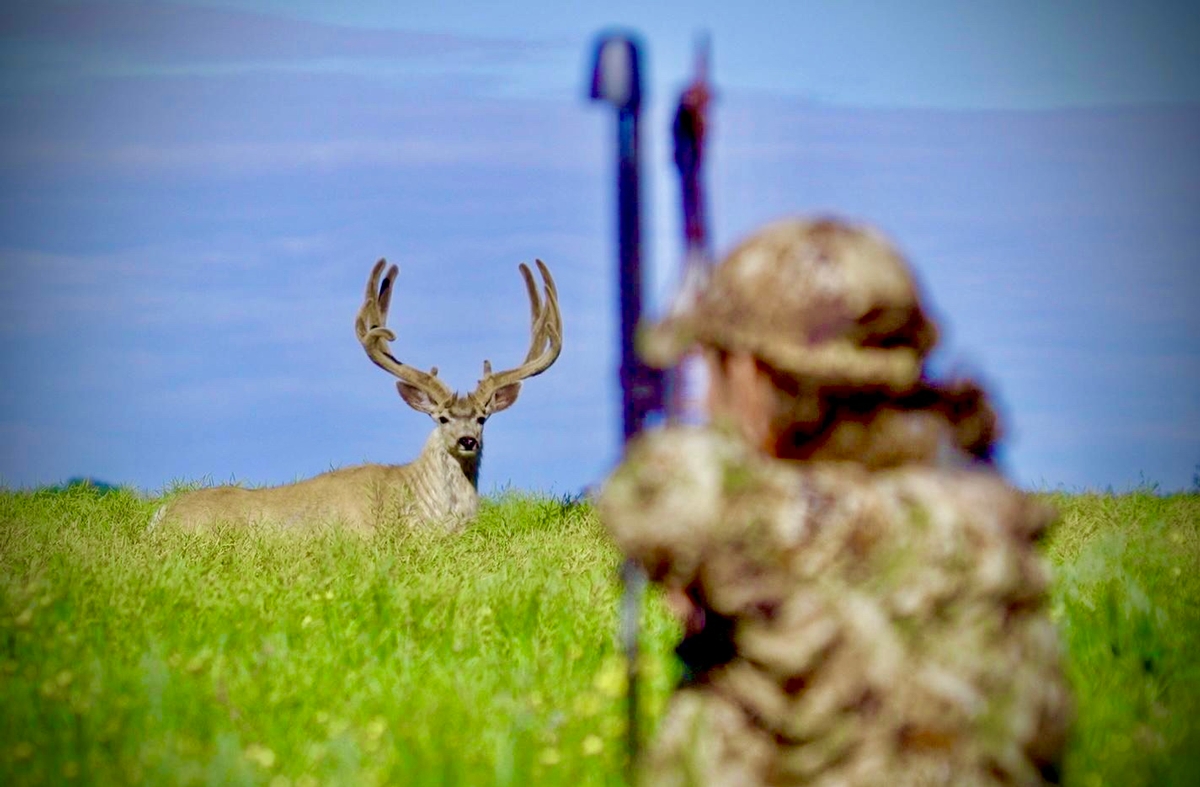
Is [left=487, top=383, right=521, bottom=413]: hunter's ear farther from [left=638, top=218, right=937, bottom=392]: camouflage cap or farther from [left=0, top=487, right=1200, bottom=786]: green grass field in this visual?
[left=638, top=218, right=937, bottom=392]: camouflage cap

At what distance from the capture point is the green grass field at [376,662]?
4062mm

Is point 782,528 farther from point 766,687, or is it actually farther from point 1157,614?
point 1157,614

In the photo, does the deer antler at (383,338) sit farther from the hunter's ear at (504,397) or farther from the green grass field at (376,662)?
the green grass field at (376,662)

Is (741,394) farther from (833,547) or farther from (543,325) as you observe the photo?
(543,325)

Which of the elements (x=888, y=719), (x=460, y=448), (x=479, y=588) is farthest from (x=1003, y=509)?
(x=460, y=448)

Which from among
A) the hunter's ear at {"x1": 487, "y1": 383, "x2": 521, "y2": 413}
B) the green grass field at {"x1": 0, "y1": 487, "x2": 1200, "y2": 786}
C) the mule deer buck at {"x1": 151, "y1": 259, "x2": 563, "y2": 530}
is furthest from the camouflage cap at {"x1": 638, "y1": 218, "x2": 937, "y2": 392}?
the hunter's ear at {"x1": 487, "y1": 383, "x2": 521, "y2": 413}

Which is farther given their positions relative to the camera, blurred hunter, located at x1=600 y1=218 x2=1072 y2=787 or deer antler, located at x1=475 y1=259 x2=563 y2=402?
deer antler, located at x1=475 y1=259 x2=563 y2=402

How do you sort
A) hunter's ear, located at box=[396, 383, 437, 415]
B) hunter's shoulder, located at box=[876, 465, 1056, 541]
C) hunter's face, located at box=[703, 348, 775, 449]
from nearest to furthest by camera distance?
hunter's shoulder, located at box=[876, 465, 1056, 541]
hunter's face, located at box=[703, 348, 775, 449]
hunter's ear, located at box=[396, 383, 437, 415]

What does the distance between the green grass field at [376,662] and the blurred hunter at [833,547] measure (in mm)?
882

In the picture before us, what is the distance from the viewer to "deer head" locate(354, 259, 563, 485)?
12.6 meters

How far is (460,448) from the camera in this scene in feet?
40.9

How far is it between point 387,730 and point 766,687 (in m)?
1.85

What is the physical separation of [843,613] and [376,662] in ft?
9.53

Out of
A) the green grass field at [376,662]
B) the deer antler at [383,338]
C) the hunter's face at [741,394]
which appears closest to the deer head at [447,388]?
the deer antler at [383,338]
